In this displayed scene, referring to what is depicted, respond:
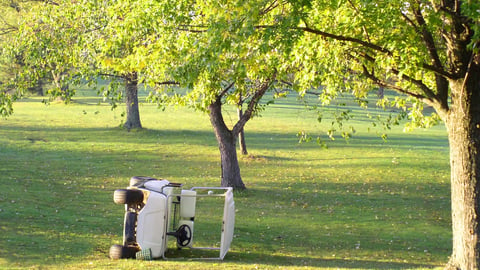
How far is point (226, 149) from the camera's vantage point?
20.8m

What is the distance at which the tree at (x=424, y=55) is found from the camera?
956 cm

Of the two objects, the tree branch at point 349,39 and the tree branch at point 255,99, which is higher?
the tree branch at point 349,39

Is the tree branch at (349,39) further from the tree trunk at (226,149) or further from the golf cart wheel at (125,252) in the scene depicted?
the tree trunk at (226,149)

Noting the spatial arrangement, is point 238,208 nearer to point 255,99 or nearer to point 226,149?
point 226,149

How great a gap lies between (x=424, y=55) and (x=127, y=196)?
17.5ft

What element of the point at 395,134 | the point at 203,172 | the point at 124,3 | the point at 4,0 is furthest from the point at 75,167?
the point at 395,134

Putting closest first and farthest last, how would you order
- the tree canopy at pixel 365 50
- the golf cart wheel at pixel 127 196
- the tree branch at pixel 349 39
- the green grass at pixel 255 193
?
the tree canopy at pixel 365 50 < the tree branch at pixel 349 39 < the golf cart wheel at pixel 127 196 < the green grass at pixel 255 193

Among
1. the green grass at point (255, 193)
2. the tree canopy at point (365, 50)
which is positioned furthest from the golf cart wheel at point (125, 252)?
the tree canopy at point (365, 50)

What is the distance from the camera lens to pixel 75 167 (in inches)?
993

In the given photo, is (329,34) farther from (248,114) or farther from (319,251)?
(248,114)

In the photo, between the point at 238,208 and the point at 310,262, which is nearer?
the point at 310,262

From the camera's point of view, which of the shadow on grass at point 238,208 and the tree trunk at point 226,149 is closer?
the shadow on grass at point 238,208

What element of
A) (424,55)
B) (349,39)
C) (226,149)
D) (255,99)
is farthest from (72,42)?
(424,55)

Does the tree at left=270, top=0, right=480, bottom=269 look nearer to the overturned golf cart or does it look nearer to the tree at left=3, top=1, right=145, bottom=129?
the overturned golf cart
